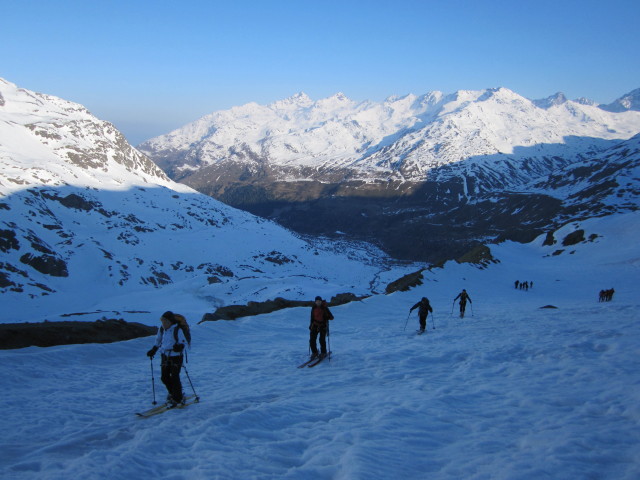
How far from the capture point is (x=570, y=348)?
1407cm

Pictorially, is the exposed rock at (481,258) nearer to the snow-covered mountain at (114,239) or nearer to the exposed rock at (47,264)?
the snow-covered mountain at (114,239)

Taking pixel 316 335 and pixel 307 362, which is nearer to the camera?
pixel 307 362

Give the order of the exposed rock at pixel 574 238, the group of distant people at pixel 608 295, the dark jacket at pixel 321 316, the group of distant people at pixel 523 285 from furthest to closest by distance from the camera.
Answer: the exposed rock at pixel 574 238
the group of distant people at pixel 523 285
the group of distant people at pixel 608 295
the dark jacket at pixel 321 316

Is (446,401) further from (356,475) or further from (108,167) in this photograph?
(108,167)

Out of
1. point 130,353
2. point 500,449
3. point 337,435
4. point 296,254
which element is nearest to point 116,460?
point 337,435

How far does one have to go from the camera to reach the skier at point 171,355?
10359 millimetres

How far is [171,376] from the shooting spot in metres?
10.4

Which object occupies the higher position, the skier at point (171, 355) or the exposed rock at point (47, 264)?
the exposed rock at point (47, 264)

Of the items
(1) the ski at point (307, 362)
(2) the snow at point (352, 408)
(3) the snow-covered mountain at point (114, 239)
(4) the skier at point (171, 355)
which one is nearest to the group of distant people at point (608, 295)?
(2) the snow at point (352, 408)

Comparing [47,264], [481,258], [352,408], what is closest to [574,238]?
[481,258]

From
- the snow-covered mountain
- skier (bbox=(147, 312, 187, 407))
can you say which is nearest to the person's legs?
skier (bbox=(147, 312, 187, 407))

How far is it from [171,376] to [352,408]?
4.47 metres

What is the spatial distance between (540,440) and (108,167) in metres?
183

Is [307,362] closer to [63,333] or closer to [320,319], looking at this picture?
[320,319]
